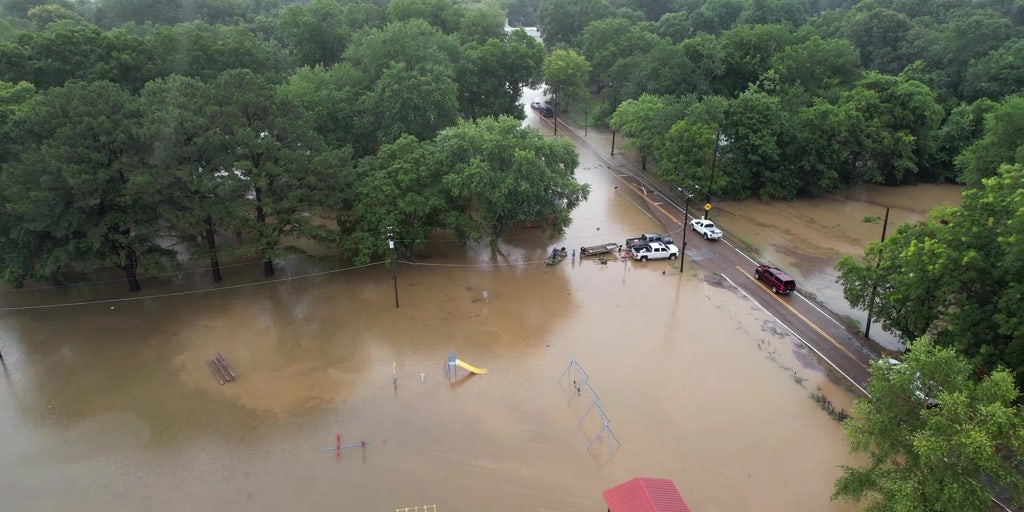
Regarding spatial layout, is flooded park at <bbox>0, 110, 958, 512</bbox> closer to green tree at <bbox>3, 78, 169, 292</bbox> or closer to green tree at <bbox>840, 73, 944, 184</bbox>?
green tree at <bbox>3, 78, 169, 292</bbox>

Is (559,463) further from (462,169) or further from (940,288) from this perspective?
(462,169)

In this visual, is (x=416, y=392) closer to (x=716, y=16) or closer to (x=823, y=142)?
(x=823, y=142)

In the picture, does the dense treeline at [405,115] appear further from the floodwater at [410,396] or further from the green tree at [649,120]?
the floodwater at [410,396]

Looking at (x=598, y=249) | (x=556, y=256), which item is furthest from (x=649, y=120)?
(x=556, y=256)

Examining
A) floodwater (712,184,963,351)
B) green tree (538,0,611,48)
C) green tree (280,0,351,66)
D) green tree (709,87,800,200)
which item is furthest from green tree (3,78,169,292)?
green tree (538,0,611,48)

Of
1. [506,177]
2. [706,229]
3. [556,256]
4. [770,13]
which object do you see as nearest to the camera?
[506,177]

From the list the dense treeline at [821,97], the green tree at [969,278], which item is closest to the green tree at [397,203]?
the dense treeline at [821,97]

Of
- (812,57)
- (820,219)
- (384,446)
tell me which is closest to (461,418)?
(384,446)
